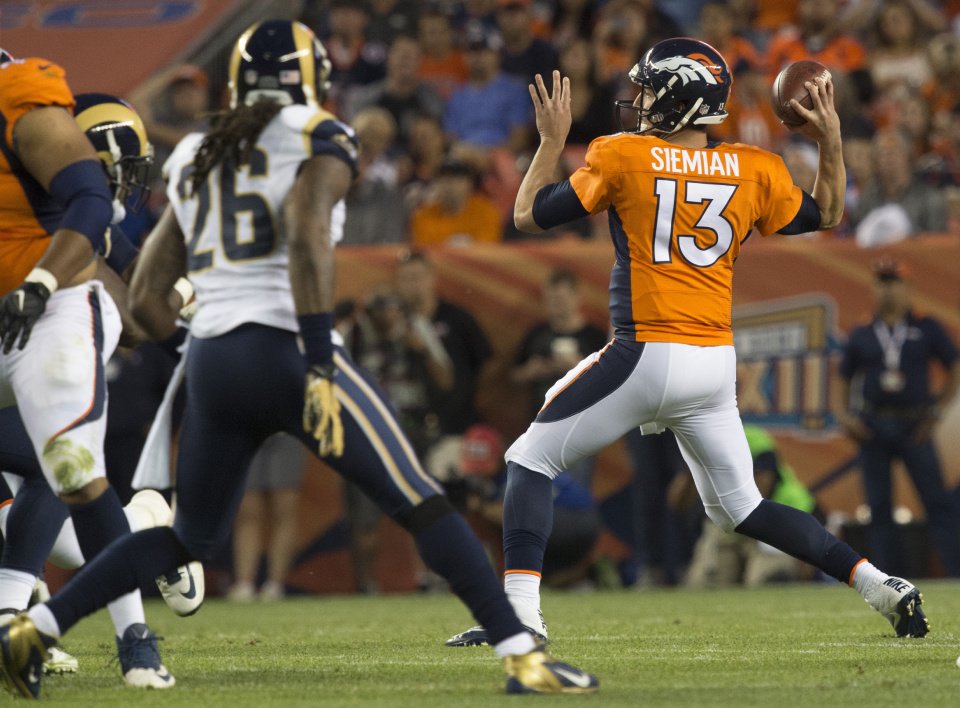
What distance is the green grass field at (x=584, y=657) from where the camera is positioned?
13.7 ft

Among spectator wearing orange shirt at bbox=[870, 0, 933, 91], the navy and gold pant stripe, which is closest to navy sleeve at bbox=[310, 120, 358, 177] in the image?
the navy and gold pant stripe

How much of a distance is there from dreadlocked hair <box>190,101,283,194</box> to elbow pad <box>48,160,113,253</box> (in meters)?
0.33

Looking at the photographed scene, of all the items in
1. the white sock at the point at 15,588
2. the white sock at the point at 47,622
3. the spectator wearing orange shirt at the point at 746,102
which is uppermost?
the spectator wearing orange shirt at the point at 746,102

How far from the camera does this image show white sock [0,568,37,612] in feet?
16.0

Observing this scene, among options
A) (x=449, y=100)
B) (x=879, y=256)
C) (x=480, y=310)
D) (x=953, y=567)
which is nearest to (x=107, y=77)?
(x=449, y=100)

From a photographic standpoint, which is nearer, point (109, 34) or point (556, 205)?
point (556, 205)

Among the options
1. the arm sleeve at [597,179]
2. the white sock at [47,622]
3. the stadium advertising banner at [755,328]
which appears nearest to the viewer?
the white sock at [47,622]

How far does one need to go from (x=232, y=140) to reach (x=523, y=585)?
1.84m

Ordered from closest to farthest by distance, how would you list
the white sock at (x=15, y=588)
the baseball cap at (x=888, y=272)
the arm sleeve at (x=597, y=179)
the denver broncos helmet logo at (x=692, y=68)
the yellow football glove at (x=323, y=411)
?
the yellow football glove at (x=323, y=411) → the white sock at (x=15, y=588) → the arm sleeve at (x=597, y=179) → the denver broncos helmet logo at (x=692, y=68) → the baseball cap at (x=888, y=272)

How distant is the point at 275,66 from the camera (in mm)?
4414

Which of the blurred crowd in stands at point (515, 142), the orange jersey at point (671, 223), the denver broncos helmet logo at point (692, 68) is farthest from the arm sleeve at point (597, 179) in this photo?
the blurred crowd in stands at point (515, 142)

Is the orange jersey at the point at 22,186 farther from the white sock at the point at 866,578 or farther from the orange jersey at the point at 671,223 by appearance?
the white sock at the point at 866,578

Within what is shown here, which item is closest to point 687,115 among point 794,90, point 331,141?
point 794,90

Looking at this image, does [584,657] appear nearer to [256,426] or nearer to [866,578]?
[866,578]
